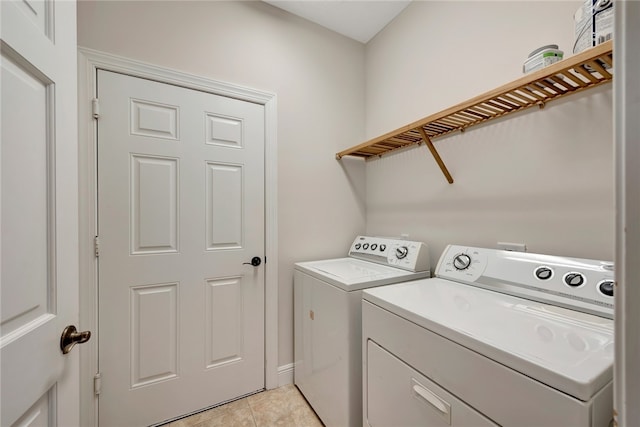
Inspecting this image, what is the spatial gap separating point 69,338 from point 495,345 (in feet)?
3.80

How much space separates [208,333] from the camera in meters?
1.64

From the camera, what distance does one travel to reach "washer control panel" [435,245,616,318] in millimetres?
881

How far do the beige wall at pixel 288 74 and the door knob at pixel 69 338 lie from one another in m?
1.23

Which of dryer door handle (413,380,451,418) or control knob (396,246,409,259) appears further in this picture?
control knob (396,246,409,259)

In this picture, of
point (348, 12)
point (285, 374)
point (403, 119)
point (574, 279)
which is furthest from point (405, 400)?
point (348, 12)

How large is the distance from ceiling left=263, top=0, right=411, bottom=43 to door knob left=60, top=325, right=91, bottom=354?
2.20m

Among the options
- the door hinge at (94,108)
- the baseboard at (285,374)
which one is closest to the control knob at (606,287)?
the baseboard at (285,374)

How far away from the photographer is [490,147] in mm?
1382

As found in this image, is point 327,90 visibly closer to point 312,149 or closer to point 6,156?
point 312,149

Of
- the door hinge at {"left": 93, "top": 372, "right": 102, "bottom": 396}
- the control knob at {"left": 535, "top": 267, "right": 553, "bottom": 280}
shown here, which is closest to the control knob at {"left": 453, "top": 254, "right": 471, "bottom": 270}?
the control knob at {"left": 535, "top": 267, "right": 553, "bottom": 280}

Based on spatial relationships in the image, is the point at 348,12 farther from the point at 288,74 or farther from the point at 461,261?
the point at 461,261

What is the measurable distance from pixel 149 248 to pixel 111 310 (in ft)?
1.22

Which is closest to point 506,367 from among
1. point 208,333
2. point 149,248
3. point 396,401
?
point 396,401

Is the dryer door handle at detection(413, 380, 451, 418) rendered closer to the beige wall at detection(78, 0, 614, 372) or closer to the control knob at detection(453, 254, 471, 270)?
the control knob at detection(453, 254, 471, 270)
